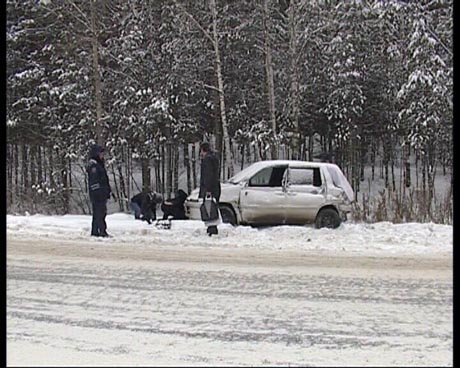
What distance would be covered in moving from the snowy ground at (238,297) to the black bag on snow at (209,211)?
0.37 metres

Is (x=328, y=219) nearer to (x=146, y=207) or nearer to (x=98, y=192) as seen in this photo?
(x=146, y=207)

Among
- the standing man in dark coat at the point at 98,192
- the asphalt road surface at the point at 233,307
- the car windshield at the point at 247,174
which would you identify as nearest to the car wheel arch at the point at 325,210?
the car windshield at the point at 247,174

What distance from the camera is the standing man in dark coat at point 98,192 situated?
12156 millimetres

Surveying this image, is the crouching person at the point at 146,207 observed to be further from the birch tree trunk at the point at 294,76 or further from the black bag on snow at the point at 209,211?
the birch tree trunk at the point at 294,76

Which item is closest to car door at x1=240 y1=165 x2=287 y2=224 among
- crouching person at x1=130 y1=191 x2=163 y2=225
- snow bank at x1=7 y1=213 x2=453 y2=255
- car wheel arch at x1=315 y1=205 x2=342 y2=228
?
snow bank at x1=7 y1=213 x2=453 y2=255

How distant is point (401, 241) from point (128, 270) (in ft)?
16.7

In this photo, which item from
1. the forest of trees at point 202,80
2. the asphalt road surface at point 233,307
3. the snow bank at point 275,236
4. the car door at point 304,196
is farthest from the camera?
the forest of trees at point 202,80

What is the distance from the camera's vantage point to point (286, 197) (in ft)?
43.3

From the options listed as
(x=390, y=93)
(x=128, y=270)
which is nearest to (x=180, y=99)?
(x=390, y=93)

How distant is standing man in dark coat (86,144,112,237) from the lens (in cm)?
1216

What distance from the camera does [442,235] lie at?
11.5 metres

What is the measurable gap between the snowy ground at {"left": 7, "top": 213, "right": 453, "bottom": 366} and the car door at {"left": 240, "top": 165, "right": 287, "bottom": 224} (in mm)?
1106

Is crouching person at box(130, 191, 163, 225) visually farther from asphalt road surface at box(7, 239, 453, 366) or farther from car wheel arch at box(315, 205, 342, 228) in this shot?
asphalt road surface at box(7, 239, 453, 366)

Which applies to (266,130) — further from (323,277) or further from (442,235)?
(323,277)
